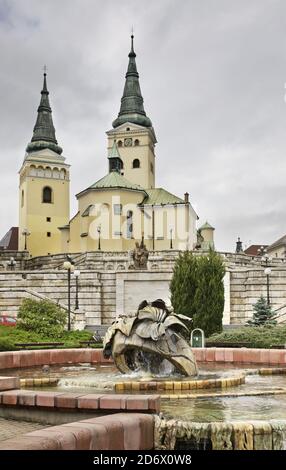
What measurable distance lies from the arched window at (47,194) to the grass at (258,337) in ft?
250

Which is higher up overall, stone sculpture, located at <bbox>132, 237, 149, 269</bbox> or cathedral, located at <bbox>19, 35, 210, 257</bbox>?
cathedral, located at <bbox>19, 35, 210, 257</bbox>

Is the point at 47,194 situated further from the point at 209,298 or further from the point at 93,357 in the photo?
the point at 93,357

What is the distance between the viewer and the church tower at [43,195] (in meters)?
97.7

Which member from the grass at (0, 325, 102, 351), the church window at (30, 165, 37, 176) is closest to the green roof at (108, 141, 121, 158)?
the church window at (30, 165, 37, 176)

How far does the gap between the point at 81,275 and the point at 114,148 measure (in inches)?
2143

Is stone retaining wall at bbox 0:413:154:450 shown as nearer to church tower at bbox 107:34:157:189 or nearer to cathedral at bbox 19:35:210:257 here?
cathedral at bbox 19:35:210:257

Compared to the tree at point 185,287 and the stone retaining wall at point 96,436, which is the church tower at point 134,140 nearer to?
the tree at point 185,287

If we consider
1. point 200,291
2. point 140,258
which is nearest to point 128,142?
point 140,258

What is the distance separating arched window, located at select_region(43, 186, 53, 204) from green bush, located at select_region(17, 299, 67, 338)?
66.3m

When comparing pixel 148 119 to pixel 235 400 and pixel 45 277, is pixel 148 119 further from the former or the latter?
pixel 235 400

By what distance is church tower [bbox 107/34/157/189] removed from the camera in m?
106

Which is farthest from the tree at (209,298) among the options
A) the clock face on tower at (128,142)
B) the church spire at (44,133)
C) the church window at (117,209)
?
the clock face on tower at (128,142)
